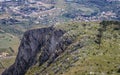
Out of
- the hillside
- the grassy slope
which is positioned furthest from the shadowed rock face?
the grassy slope

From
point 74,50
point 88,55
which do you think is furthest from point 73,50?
point 88,55

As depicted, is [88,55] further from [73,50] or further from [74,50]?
[73,50]

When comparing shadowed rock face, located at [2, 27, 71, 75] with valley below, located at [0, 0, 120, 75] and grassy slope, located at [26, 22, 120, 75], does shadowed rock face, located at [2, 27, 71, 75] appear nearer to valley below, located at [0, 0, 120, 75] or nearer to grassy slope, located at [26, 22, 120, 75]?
valley below, located at [0, 0, 120, 75]

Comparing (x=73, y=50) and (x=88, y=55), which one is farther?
(x=73, y=50)

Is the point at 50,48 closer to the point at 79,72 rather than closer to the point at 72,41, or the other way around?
the point at 72,41

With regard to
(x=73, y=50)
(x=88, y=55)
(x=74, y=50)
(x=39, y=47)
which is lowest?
(x=39, y=47)

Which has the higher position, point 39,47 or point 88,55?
point 88,55

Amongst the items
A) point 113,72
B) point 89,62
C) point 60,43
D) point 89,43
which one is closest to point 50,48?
point 60,43
